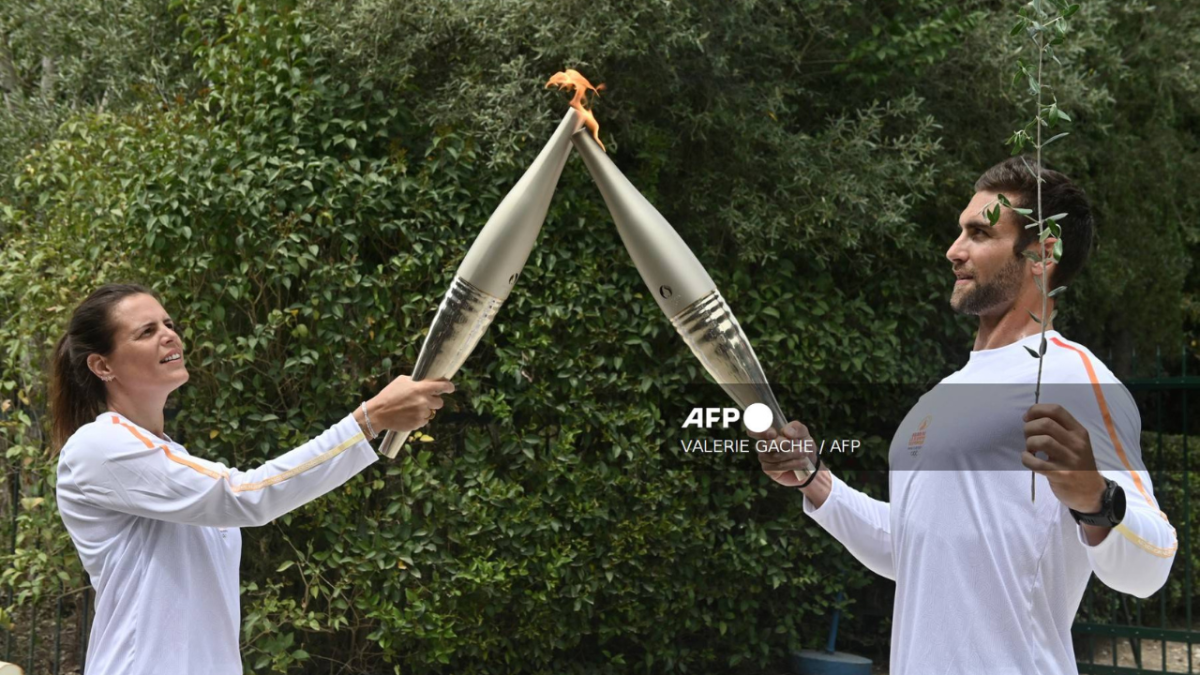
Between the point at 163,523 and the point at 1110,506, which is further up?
the point at 1110,506

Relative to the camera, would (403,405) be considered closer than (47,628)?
Yes

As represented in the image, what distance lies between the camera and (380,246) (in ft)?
18.3

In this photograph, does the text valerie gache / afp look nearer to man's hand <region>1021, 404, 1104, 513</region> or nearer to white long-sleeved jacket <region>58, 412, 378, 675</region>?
white long-sleeved jacket <region>58, 412, 378, 675</region>

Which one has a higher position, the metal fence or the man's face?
the man's face

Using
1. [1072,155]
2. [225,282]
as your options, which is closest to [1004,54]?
[1072,155]

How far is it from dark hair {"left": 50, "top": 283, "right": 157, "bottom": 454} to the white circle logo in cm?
157

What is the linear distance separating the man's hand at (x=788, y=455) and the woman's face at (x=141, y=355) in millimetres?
1464

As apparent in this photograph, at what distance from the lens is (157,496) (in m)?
2.71

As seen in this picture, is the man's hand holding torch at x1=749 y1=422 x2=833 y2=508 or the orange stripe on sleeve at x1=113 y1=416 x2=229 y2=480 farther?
the man's hand holding torch at x1=749 y1=422 x2=833 y2=508

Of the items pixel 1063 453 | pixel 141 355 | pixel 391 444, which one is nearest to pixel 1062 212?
pixel 1063 453

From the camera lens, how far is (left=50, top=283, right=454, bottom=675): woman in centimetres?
271

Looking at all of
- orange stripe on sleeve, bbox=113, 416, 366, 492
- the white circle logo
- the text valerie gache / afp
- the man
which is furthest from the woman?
the text valerie gache / afp

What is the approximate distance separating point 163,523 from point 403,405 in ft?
2.01

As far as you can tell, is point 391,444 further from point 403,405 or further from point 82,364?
point 82,364
